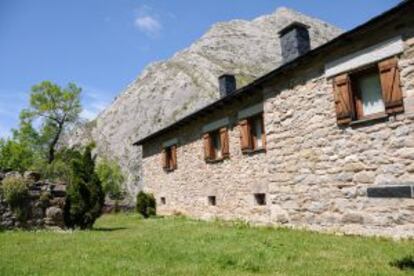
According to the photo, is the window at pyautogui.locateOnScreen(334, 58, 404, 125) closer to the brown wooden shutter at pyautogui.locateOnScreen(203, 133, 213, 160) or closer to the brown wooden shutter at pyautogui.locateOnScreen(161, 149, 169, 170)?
the brown wooden shutter at pyautogui.locateOnScreen(203, 133, 213, 160)

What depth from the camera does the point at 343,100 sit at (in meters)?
8.78

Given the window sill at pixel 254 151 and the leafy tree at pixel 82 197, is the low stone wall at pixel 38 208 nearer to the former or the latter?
the leafy tree at pixel 82 197

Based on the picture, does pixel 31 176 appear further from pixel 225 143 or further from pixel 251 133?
pixel 251 133

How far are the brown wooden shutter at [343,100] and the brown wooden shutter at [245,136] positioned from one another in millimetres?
4167

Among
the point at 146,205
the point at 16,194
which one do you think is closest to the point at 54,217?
the point at 16,194

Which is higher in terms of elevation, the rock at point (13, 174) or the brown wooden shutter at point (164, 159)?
the brown wooden shutter at point (164, 159)

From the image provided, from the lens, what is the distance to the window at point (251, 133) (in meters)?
12.6

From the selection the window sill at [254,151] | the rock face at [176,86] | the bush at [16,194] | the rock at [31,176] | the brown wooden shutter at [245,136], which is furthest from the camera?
the rock face at [176,86]

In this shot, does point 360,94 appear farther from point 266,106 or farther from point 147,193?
point 147,193

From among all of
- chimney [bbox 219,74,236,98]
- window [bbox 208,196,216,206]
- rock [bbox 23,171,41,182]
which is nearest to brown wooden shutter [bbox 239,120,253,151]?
window [bbox 208,196,216,206]

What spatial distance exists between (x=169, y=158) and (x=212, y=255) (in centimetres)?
1293

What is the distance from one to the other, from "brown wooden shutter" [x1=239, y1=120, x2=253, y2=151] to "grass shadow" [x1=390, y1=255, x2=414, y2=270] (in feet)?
23.0

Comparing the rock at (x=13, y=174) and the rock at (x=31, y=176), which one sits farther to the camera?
the rock at (x=31, y=176)

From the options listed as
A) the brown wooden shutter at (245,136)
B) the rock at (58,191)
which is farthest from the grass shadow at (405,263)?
the rock at (58,191)
